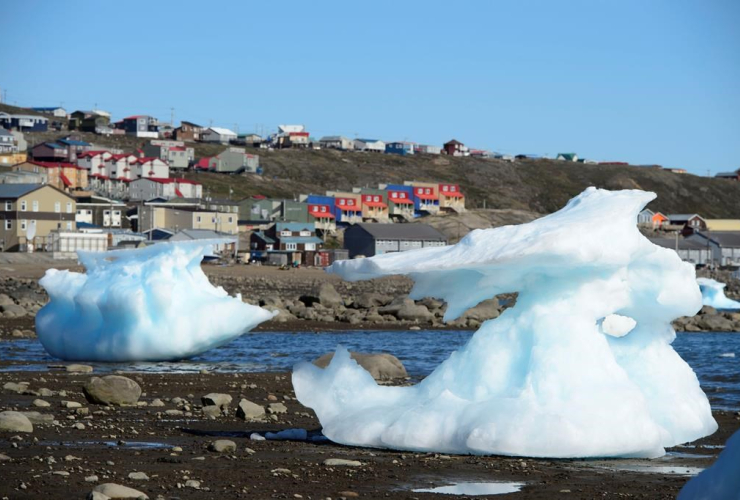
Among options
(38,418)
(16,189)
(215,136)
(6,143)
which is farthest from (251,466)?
(215,136)

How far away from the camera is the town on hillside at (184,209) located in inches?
3017

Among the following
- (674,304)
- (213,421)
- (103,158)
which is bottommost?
(213,421)

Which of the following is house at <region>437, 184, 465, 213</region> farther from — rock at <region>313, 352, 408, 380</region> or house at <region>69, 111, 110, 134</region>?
rock at <region>313, 352, 408, 380</region>

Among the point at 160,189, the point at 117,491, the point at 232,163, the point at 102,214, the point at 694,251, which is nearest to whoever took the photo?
the point at 117,491

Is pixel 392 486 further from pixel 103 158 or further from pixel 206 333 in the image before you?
pixel 103 158

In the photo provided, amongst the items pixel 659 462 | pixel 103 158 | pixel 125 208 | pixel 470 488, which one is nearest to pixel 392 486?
pixel 470 488

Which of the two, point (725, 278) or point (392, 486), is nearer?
point (392, 486)

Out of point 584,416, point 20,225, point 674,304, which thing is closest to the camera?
point 584,416

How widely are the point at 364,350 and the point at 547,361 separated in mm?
16536

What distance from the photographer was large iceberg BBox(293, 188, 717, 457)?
11.2m

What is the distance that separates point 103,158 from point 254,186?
16.2 meters

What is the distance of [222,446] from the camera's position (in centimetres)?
1148

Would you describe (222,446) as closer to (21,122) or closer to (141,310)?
(141,310)

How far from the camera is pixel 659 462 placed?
37.8ft
